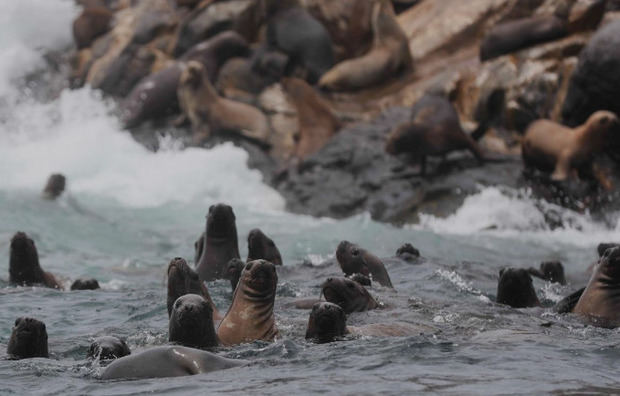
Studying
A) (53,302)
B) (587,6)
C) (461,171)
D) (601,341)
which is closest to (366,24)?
(587,6)

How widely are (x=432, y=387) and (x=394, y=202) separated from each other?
40.4 feet

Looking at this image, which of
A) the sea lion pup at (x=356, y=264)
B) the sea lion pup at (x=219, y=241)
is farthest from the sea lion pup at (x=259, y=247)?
the sea lion pup at (x=356, y=264)

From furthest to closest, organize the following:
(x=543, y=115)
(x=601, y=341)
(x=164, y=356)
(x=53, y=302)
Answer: (x=543, y=115) < (x=53, y=302) < (x=601, y=341) < (x=164, y=356)

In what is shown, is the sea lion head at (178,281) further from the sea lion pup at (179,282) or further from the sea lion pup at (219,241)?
the sea lion pup at (219,241)

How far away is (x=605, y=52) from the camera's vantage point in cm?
1844

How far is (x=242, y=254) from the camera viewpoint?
16.4 m

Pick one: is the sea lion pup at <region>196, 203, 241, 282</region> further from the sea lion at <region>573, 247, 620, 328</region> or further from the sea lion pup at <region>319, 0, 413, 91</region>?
the sea lion pup at <region>319, 0, 413, 91</region>

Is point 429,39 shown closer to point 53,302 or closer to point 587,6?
point 587,6

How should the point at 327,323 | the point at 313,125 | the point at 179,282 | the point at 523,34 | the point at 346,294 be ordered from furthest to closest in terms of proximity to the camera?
the point at 313,125 < the point at 523,34 < the point at 346,294 < the point at 179,282 < the point at 327,323

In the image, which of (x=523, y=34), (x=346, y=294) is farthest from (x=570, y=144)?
(x=346, y=294)

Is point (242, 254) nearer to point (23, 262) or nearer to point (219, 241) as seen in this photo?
point (219, 241)

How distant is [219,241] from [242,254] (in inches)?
150

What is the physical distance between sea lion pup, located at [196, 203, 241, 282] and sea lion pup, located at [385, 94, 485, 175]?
7.27 m

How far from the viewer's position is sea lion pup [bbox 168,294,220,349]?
8227 mm
